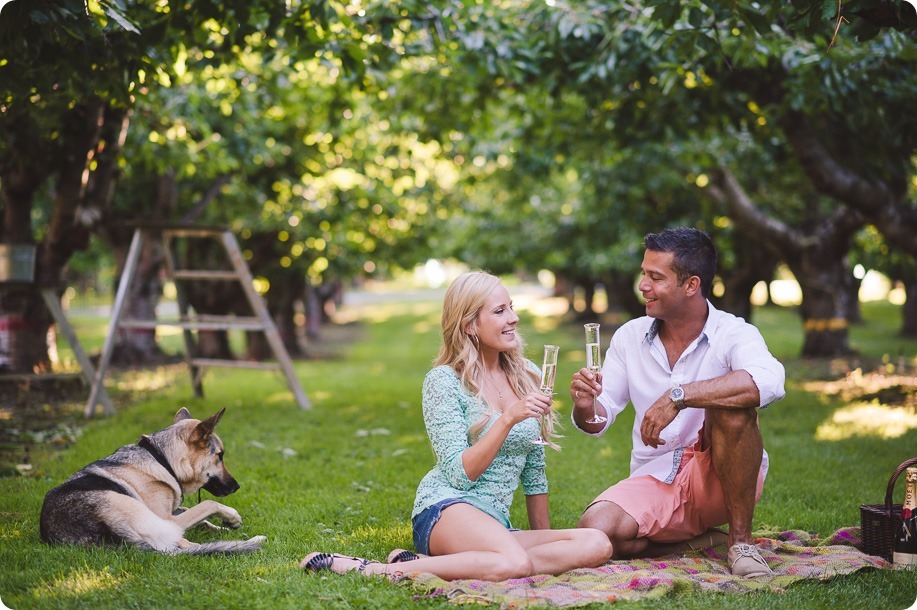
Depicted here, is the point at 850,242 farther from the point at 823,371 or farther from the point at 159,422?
the point at 159,422

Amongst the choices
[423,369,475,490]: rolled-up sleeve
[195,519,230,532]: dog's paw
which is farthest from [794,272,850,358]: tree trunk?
[195,519,230,532]: dog's paw

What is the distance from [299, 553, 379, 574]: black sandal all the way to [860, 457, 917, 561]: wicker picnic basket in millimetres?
2870

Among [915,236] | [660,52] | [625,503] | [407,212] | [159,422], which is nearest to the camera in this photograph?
[625,503]

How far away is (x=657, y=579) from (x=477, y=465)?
3.62 feet

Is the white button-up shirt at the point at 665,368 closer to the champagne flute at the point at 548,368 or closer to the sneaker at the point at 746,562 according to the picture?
the sneaker at the point at 746,562

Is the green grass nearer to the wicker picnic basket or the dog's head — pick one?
the wicker picnic basket

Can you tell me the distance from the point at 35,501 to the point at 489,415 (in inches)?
139

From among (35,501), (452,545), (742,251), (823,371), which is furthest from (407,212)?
(452,545)

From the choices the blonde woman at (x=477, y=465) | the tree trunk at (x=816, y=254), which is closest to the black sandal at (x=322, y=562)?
the blonde woman at (x=477, y=465)

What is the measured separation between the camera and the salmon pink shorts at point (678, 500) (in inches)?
199

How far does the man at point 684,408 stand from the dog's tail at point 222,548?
1.94m

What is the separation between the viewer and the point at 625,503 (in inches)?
199

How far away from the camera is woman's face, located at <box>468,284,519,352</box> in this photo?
4.88 meters

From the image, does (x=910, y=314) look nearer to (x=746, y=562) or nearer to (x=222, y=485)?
(x=746, y=562)
